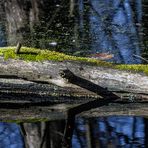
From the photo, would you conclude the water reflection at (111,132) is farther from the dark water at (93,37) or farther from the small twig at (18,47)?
the small twig at (18,47)

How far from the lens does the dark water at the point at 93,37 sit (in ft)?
14.4

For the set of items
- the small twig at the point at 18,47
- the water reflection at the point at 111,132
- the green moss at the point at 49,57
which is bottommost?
the water reflection at the point at 111,132

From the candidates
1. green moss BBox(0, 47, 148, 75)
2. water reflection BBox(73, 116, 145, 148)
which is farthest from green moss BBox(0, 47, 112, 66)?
water reflection BBox(73, 116, 145, 148)

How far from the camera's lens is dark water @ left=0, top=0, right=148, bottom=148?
4.38 meters

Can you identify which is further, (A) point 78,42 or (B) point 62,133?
(A) point 78,42

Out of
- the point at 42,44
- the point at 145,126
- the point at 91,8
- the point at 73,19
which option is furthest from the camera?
the point at 91,8

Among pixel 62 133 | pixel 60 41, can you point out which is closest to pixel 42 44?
pixel 60 41

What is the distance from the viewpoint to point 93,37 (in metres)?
7.89

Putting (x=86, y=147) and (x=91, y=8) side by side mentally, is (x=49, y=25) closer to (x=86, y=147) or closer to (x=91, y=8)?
(x=91, y=8)

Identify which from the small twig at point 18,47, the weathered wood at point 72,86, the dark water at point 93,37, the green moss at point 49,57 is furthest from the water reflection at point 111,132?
the small twig at point 18,47

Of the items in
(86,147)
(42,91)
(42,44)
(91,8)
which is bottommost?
(86,147)

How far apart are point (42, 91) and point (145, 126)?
4.28 ft

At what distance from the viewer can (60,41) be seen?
7.65 m

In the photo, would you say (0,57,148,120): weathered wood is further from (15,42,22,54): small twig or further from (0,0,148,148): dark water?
(0,0,148,148): dark water
